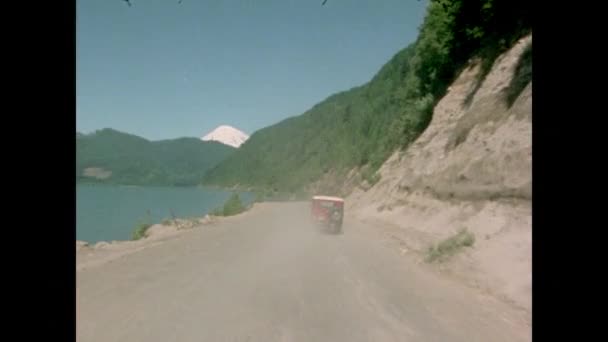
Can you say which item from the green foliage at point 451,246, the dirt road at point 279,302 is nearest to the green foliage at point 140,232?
the dirt road at point 279,302

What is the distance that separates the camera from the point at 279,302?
9922mm

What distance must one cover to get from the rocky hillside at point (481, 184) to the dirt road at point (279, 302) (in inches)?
55.5

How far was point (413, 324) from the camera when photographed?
8539 millimetres

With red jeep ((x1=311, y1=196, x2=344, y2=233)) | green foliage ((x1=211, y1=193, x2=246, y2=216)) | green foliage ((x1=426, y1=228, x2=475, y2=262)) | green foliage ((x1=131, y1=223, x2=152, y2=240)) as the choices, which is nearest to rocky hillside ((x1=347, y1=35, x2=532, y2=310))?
green foliage ((x1=426, y1=228, x2=475, y2=262))

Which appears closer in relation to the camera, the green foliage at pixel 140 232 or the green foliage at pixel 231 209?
the green foliage at pixel 140 232

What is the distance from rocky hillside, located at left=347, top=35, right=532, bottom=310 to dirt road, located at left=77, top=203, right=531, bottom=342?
1409mm

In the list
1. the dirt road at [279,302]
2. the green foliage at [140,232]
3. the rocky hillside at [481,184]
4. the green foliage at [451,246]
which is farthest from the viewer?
the green foliage at [140,232]

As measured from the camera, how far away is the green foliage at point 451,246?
1530cm

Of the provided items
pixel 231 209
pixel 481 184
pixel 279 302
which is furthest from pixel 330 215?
pixel 231 209

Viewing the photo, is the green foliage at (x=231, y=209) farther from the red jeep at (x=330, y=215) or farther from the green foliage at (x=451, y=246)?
the green foliage at (x=451, y=246)

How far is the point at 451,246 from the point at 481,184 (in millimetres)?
3631

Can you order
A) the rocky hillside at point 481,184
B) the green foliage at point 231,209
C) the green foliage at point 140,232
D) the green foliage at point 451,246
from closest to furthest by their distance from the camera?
the rocky hillside at point 481,184, the green foliage at point 451,246, the green foliage at point 140,232, the green foliage at point 231,209
